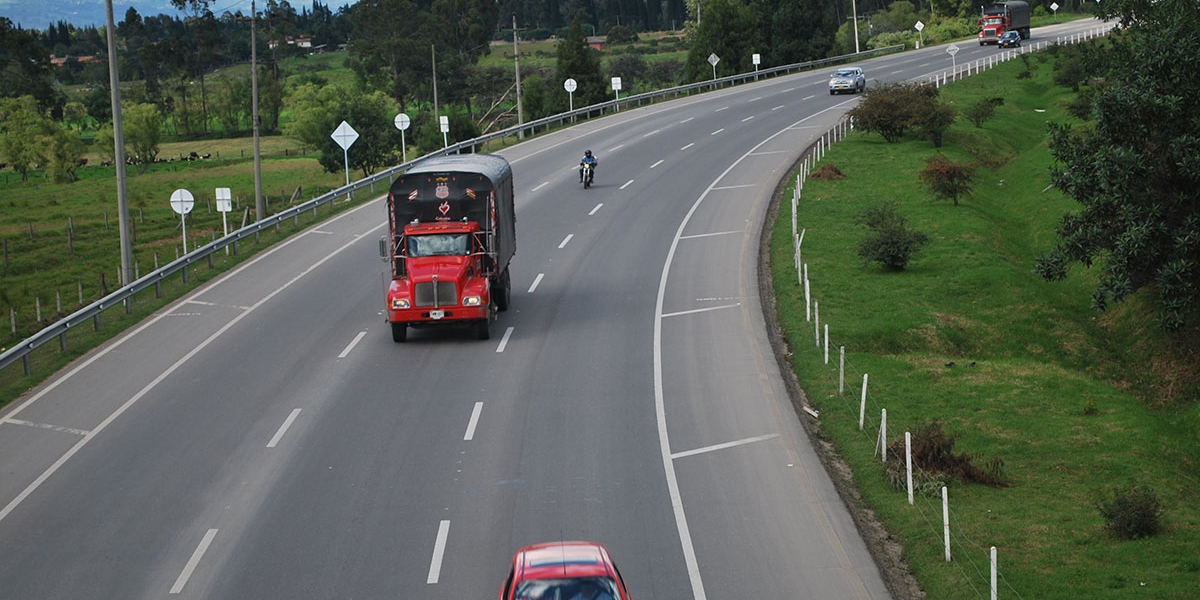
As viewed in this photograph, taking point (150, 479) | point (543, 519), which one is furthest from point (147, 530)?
point (543, 519)

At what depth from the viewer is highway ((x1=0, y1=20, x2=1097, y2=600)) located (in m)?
16.4

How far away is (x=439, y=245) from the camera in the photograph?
28.6 meters

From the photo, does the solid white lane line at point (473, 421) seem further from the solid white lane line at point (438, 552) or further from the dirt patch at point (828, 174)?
the dirt patch at point (828, 174)

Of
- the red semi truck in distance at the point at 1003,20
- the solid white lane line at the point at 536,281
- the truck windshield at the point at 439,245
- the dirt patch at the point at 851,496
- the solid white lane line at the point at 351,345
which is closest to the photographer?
the dirt patch at the point at 851,496

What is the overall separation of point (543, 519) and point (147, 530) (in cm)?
566

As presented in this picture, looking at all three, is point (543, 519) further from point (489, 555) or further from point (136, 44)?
point (136, 44)

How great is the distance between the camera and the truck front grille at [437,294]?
2759 centimetres

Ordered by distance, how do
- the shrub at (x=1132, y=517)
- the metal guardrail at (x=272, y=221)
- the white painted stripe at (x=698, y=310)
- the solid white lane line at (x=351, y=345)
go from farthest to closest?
the white painted stripe at (x=698, y=310), the metal guardrail at (x=272, y=221), the solid white lane line at (x=351, y=345), the shrub at (x=1132, y=517)

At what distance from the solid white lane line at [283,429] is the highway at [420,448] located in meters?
0.08

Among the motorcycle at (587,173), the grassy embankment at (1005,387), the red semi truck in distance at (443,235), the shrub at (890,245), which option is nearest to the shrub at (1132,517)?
the grassy embankment at (1005,387)

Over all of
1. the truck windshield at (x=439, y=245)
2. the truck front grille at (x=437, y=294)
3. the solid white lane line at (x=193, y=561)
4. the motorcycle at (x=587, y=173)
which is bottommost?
the solid white lane line at (x=193, y=561)

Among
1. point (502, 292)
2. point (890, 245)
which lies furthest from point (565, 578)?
point (890, 245)

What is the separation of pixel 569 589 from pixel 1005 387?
16448 millimetres

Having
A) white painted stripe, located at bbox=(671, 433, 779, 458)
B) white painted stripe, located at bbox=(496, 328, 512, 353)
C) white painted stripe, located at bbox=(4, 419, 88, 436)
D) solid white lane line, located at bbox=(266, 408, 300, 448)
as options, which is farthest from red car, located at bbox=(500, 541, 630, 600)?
white painted stripe, located at bbox=(496, 328, 512, 353)
